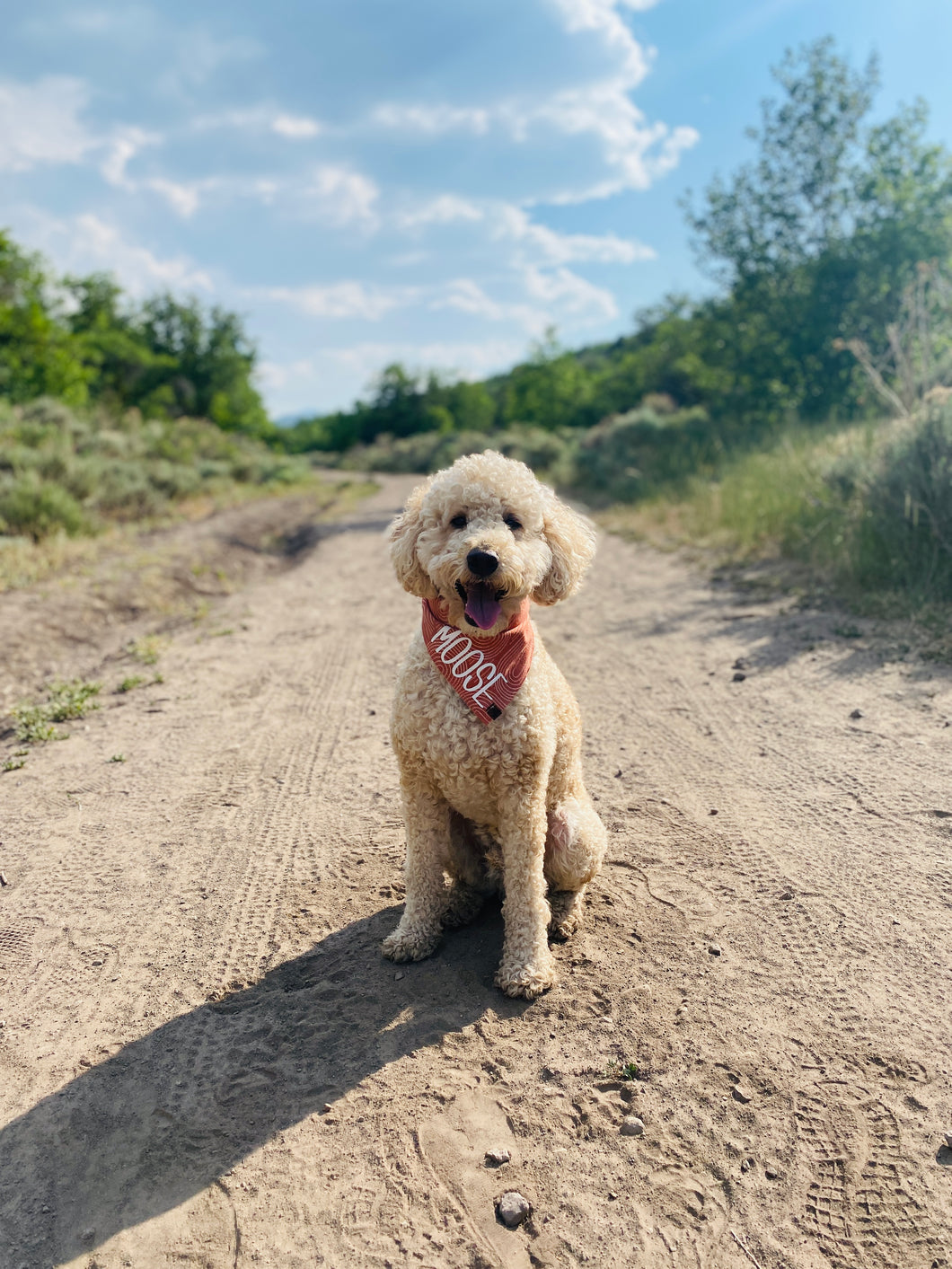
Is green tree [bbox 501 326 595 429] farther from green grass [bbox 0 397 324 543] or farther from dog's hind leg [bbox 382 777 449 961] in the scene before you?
dog's hind leg [bbox 382 777 449 961]

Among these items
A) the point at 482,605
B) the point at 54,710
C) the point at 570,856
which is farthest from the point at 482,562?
the point at 54,710

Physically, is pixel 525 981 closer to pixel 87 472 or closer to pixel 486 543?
pixel 486 543

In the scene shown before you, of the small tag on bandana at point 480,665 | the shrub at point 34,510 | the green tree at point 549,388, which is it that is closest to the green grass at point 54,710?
the small tag on bandana at point 480,665

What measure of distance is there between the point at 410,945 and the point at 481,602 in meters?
1.37

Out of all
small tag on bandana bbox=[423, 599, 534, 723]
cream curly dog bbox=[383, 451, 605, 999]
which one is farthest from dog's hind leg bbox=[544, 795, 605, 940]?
small tag on bandana bbox=[423, 599, 534, 723]

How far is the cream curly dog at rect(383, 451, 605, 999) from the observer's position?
9.14 feet

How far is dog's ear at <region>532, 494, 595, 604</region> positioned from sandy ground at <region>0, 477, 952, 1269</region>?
1405 millimetres

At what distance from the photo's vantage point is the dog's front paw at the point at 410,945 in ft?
9.97

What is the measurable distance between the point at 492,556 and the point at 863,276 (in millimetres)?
16404

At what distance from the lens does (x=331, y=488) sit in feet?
80.1

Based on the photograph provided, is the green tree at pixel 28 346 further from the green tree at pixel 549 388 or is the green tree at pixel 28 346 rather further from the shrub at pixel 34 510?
the green tree at pixel 549 388

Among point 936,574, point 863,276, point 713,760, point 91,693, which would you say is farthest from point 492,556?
point 863,276

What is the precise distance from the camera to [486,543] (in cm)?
266

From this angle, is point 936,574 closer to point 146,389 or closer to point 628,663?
point 628,663
